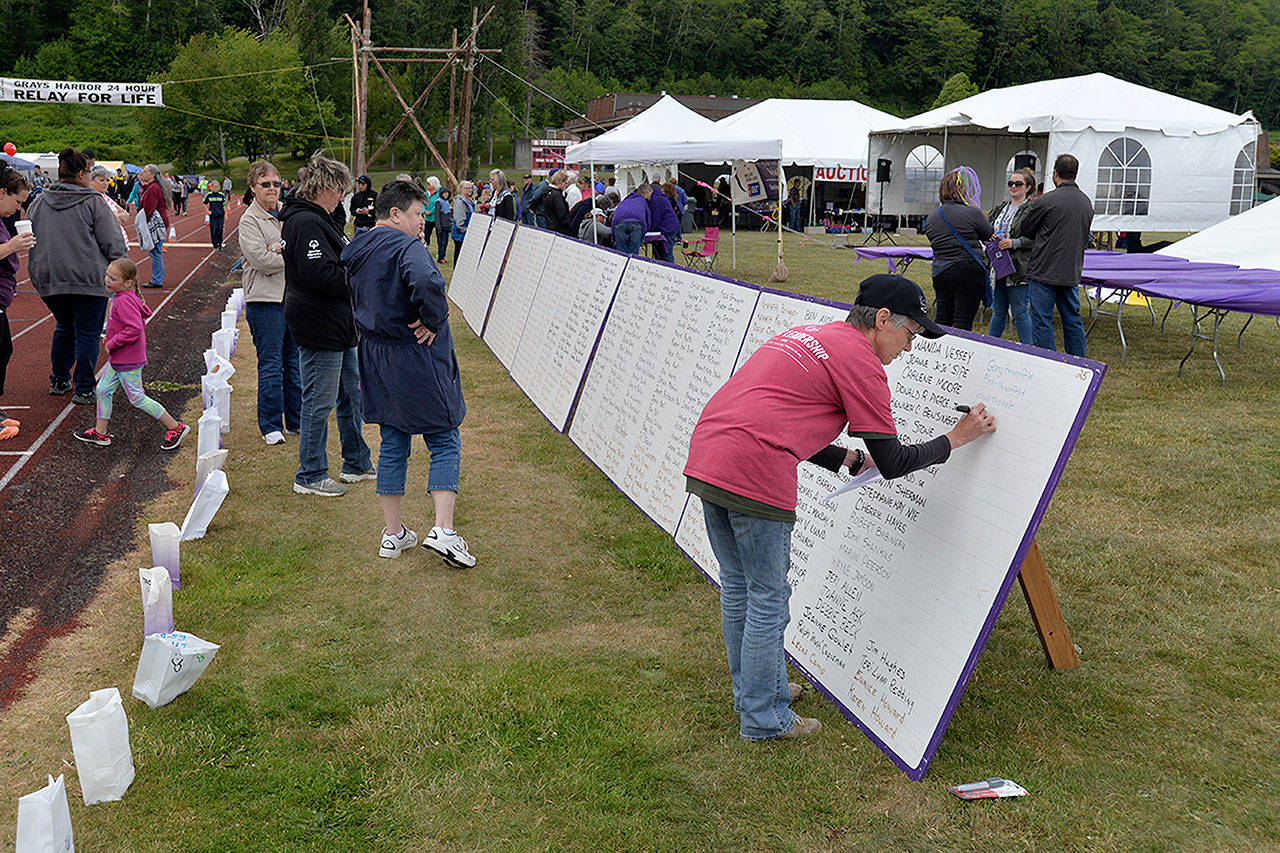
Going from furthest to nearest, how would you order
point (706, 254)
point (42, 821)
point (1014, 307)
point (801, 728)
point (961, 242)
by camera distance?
1. point (706, 254)
2. point (1014, 307)
3. point (961, 242)
4. point (801, 728)
5. point (42, 821)

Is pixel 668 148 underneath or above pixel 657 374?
above

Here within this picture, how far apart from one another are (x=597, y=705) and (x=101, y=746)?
5.48 ft

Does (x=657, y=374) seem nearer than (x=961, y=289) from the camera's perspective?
Yes

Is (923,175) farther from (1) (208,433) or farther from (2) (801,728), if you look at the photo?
(2) (801,728)

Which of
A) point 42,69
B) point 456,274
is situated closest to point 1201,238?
point 456,274

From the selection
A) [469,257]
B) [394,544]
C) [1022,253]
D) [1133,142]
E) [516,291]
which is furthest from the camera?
[1133,142]

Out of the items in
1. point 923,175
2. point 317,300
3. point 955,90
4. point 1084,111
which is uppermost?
point 955,90

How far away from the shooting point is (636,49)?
13125 cm

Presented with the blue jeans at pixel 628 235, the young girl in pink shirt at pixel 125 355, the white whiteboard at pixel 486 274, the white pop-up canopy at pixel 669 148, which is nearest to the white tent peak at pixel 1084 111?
the white pop-up canopy at pixel 669 148

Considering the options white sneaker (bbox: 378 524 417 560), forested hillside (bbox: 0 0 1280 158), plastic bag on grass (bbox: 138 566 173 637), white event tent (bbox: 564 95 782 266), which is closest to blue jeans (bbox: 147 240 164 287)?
white event tent (bbox: 564 95 782 266)

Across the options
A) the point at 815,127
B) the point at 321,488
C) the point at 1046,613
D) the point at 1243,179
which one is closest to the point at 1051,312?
the point at 1046,613

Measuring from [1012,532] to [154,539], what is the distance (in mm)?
Answer: 3642

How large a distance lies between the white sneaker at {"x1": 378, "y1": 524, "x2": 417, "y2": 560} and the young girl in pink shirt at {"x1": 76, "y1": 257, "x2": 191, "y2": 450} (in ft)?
8.87

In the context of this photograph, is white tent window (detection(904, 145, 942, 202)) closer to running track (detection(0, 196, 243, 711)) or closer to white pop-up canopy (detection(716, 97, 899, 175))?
white pop-up canopy (detection(716, 97, 899, 175))
